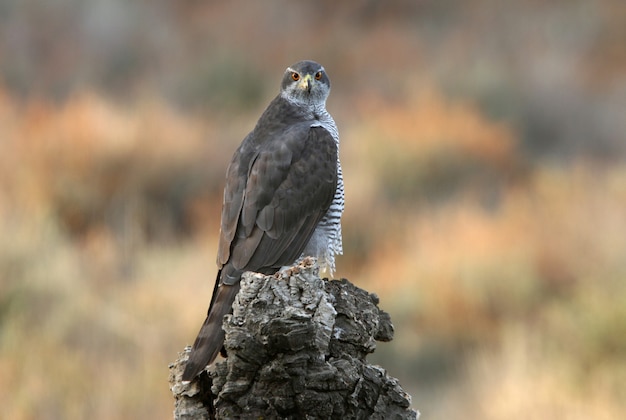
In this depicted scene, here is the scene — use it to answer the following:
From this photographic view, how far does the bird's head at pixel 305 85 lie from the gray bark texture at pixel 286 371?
203 cm

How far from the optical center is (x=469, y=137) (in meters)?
12.2

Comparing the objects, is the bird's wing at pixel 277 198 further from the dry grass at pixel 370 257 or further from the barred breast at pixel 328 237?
the dry grass at pixel 370 257

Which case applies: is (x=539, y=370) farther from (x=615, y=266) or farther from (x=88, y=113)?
(x=88, y=113)

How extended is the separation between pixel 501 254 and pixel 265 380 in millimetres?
6190

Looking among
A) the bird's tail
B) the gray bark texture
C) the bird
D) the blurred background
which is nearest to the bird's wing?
the bird

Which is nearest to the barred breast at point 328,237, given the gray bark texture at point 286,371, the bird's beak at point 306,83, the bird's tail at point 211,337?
the bird's beak at point 306,83

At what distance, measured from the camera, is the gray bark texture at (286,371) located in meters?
2.66

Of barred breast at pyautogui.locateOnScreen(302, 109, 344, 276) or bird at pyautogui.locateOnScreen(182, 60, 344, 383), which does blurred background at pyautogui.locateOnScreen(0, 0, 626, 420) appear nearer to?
barred breast at pyautogui.locateOnScreen(302, 109, 344, 276)

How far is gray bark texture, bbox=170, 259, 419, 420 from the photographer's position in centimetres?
266

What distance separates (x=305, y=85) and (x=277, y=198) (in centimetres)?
68

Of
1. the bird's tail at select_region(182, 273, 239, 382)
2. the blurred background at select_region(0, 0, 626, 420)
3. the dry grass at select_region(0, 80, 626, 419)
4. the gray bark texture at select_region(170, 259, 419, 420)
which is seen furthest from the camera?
the blurred background at select_region(0, 0, 626, 420)

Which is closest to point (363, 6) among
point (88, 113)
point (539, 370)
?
point (88, 113)

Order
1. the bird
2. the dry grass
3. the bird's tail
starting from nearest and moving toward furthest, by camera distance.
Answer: the bird's tail
the bird
the dry grass

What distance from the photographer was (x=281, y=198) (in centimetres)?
432
